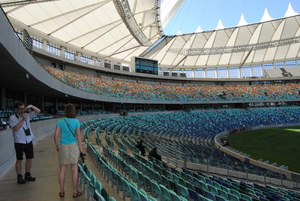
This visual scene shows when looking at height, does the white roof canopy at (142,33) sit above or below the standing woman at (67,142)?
above

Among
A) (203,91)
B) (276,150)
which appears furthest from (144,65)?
(276,150)

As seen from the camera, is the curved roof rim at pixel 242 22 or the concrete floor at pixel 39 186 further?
the curved roof rim at pixel 242 22

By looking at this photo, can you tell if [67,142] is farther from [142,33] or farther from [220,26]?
[220,26]

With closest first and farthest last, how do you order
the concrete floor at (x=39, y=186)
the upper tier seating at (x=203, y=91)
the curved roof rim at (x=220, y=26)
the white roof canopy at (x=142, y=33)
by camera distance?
the concrete floor at (x=39, y=186)
the white roof canopy at (x=142, y=33)
the upper tier seating at (x=203, y=91)
the curved roof rim at (x=220, y=26)

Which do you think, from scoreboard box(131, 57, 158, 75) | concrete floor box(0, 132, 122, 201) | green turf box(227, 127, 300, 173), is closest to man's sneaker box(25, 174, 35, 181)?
concrete floor box(0, 132, 122, 201)

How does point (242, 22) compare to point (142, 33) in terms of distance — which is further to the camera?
point (242, 22)

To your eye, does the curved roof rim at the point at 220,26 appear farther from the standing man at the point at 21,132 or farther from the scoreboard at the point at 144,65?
the standing man at the point at 21,132

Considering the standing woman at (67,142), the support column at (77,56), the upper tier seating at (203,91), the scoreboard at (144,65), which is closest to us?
the standing woman at (67,142)

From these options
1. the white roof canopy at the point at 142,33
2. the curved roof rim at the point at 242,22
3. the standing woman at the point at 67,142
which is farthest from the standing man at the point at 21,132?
the curved roof rim at the point at 242,22

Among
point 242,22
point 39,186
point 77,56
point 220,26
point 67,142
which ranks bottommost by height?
point 39,186

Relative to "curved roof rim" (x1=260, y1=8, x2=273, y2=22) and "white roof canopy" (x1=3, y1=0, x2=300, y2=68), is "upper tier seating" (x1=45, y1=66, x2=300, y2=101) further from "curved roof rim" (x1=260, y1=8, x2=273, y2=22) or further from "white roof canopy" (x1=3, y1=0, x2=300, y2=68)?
"curved roof rim" (x1=260, y1=8, x2=273, y2=22)

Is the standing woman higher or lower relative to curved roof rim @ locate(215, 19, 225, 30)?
lower

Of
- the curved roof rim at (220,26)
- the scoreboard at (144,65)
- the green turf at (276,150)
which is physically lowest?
the green turf at (276,150)

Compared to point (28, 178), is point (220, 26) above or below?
above
